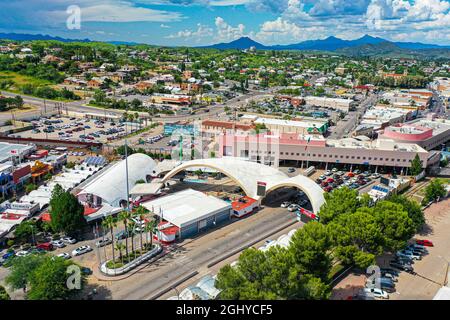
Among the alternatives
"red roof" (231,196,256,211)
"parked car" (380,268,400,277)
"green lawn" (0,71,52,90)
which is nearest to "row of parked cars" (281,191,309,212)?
"red roof" (231,196,256,211)

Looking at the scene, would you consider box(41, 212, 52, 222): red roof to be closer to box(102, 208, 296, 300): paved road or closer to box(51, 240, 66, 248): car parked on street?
box(51, 240, 66, 248): car parked on street

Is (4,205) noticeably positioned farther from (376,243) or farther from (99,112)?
(99,112)

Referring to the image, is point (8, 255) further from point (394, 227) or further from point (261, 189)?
point (394, 227)

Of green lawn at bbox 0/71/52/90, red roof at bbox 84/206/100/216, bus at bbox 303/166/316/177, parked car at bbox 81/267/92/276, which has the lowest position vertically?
parked car at bbox 81/267/92/276

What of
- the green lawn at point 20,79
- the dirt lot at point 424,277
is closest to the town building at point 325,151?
the dirt lot at point 424,277

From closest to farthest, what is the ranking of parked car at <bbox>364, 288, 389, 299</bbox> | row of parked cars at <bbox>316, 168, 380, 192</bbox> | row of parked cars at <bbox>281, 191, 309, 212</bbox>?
parked car at <bbox>364, 288, 389, 299</bbox>
row of parked cars at <bbox>281, 191, 309, 212</bbox>
row of parked cars at <bbox>316, 168, 380, 192</bbox>

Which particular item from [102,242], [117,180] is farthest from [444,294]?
[117,180]

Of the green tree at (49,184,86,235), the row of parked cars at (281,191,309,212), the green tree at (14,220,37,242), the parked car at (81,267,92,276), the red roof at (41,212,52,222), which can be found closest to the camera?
the parked car at (81,267,92,276)
